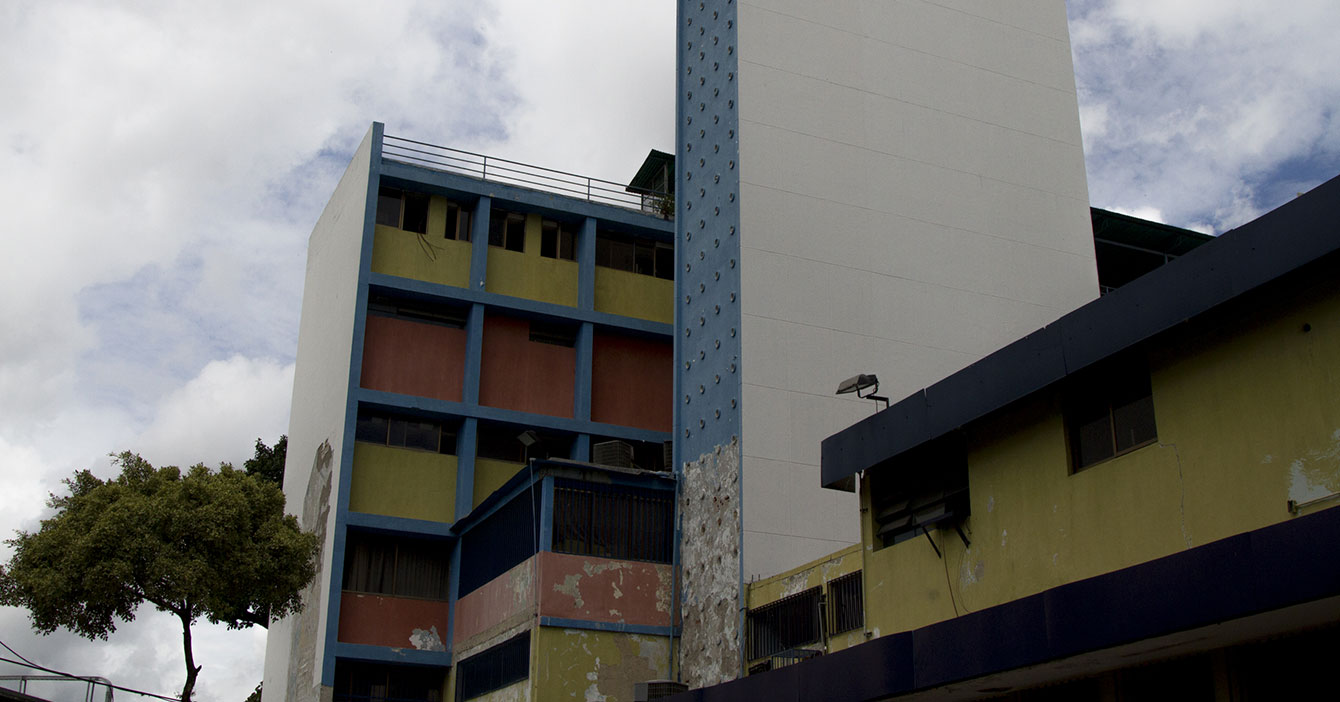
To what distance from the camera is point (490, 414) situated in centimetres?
3269

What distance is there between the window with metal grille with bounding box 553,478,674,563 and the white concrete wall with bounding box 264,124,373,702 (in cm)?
764

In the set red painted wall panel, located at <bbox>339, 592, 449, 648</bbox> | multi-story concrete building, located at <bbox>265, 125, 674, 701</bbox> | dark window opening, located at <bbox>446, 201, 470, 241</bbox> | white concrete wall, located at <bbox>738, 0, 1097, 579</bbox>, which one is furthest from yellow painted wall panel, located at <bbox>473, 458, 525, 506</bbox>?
white concrete wall, located at <bbox>738, 0, 1097, 579</bbox>

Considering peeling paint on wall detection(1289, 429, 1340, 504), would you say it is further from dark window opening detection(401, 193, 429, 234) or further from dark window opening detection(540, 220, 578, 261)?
dark window opening detection(401, 193, 429, 234)

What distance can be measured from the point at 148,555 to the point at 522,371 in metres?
10.6

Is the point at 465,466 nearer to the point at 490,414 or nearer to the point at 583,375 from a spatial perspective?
the point at 490,414

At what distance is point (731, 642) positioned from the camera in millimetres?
23781

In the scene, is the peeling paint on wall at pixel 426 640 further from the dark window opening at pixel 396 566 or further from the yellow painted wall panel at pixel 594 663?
the yellow painted wall panel at pixel 594 663

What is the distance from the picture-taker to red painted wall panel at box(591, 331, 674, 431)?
3434cm

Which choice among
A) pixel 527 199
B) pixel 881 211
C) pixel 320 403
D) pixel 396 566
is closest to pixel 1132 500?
pixel 881 211

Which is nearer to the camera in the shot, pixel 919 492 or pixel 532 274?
pixel 919 492

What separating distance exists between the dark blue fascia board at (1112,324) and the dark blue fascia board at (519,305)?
56.5 ft

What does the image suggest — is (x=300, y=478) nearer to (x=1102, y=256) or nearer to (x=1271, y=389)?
(x=1102, y=256)

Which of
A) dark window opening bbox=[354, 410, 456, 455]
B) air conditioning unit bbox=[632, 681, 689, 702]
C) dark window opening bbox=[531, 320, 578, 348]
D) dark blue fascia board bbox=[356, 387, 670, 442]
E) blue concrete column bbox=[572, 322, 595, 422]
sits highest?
dark window opening bbox=[531, 320, 578, 348]

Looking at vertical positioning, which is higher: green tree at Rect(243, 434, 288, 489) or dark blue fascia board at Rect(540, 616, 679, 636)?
green tree at Rect(243, 434, 288, 489)
